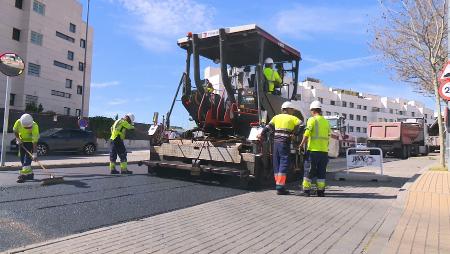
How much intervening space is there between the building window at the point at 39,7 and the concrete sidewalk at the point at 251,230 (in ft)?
146

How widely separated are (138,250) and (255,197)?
3.91 m

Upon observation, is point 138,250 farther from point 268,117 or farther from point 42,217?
point 268,117

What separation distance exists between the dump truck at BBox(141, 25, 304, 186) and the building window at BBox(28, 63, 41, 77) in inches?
1562

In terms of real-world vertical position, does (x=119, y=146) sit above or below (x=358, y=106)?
below

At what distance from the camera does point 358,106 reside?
326 feet

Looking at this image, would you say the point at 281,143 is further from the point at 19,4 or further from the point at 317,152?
the point at 19,4

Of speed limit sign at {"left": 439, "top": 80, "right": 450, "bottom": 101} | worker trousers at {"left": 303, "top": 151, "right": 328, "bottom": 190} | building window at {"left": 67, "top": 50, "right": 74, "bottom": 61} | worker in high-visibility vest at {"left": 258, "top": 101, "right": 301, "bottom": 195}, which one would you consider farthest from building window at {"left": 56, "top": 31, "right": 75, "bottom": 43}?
speed limit sign at {"left": 439, "top": 80, "right": 450, "bottom": 101}

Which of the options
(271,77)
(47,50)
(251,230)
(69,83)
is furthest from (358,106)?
(251,230)

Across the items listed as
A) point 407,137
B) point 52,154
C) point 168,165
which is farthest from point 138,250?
point 407,137

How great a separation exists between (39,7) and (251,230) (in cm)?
4708

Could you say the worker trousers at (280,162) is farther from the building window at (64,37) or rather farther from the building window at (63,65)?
the building window at (64,37)

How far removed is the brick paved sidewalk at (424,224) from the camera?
193 inches

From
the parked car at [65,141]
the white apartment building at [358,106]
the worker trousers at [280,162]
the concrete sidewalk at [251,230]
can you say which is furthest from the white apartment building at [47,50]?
the concrete sidewalk at [251,230]

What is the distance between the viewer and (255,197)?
8.22 metres
